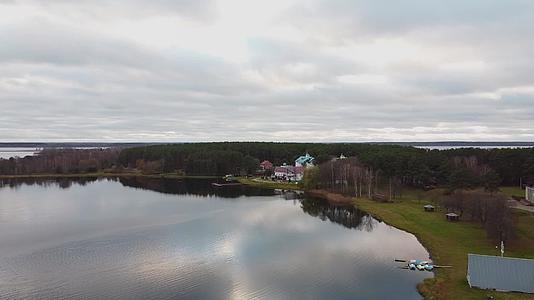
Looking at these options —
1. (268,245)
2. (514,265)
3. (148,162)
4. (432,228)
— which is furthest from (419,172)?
(148,162)

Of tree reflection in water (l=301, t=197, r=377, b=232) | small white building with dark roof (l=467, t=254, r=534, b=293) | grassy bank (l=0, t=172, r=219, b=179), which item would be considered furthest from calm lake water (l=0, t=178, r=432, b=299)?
grassy bank (l=0, t=172, r=219, b=179)

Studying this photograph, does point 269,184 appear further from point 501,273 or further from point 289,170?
point 501,273

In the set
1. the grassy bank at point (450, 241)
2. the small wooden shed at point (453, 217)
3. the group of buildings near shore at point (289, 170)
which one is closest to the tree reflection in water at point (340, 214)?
the grassy bank at point (450, 241)

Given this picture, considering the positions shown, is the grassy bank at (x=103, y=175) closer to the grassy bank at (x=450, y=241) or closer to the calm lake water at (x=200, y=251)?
the calm lake water at (x=200, y=251)

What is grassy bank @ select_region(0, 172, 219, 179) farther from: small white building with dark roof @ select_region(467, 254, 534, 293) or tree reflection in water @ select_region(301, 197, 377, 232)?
small white building with dark roof @ select_region(467, 254, 534, 293)

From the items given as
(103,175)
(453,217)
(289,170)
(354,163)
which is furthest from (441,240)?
(103,175)
